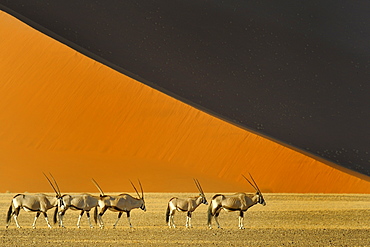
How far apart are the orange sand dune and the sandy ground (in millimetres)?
7652

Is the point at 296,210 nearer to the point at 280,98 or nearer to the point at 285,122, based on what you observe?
the point at 285,122

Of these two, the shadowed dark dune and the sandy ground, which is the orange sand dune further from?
the sandy ground

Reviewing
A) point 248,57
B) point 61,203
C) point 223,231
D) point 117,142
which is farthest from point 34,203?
point 248,57

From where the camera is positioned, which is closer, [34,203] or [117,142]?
[34,203]

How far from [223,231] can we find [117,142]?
16.8 m

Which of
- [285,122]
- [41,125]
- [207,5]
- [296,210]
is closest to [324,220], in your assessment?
[296,210]

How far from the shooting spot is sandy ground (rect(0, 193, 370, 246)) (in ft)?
45.1

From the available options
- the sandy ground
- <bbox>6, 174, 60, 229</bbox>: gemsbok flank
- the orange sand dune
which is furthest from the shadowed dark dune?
<bbox>6, 174, 60, 229</bbox>: gemsbok flank

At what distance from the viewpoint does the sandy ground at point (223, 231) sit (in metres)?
13.7

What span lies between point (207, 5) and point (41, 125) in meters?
24.8

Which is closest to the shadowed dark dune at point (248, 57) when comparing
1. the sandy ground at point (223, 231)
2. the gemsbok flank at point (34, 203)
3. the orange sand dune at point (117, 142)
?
the orange sand dune at point (117, 142)

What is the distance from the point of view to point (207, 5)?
54719mm

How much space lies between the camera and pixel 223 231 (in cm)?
1547

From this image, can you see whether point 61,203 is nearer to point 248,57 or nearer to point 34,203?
point 34,203
